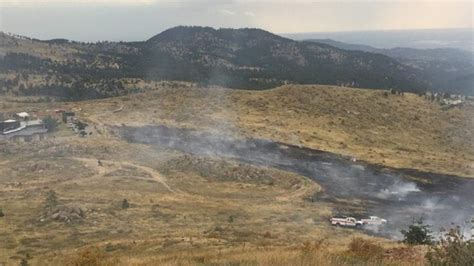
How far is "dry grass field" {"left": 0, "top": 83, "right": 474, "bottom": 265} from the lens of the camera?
84.8ft

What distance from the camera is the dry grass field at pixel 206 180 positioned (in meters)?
25.8

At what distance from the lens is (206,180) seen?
174 feet

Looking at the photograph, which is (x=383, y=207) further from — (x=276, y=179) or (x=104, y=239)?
(x=104, y=239)

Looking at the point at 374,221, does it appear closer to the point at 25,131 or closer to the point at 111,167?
the point at 111,167

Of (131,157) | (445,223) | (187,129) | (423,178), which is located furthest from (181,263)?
(187,129)

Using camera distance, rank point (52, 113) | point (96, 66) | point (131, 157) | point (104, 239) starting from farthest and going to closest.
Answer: point (96, 66) → point (52, 113) → point (131, 157) → point (104, 239)

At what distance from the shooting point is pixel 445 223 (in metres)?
43.7

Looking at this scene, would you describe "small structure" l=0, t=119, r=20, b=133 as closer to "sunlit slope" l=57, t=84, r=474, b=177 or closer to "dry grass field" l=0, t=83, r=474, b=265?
"dry grass field" l=0, t=83, r=474, b=265

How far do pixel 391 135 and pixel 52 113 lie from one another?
2279 inches

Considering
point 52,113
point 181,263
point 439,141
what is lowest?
point 439,141

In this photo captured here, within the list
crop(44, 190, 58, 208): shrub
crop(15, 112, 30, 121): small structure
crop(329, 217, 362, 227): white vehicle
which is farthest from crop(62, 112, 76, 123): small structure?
crop(329, 217, 362, 227): white vehicle

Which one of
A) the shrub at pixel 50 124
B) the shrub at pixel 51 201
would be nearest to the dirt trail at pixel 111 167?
the shrub at pixel 51 201

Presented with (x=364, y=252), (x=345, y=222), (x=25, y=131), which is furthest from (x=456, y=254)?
(x=25, y=131)

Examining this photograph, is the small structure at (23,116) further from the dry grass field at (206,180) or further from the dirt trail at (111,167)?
the dirt trail at (111,167)
